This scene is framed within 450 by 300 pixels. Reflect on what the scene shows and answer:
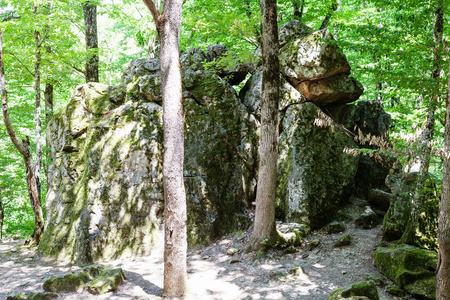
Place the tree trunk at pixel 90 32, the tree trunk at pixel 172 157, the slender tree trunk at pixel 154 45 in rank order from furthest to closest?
1. the slender tree trunk at pixel 154 45
2. the tree trunk at pixel 90 32
3. the tree trunk at pixel 172 157

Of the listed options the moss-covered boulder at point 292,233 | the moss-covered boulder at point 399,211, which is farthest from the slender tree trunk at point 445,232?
the moss-covered boulder at point 292,233

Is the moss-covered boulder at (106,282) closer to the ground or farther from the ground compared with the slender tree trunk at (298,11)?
closer to the ground

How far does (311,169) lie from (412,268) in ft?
12.9

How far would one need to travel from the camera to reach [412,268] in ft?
16.5

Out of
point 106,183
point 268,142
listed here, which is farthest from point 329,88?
point 106,183

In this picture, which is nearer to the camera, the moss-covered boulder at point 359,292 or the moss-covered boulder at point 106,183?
the moss-covered boulder at point 359,292

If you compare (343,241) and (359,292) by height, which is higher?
(343,241)

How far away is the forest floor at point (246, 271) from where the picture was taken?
548cm

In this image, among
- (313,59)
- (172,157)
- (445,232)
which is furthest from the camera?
(313,59)

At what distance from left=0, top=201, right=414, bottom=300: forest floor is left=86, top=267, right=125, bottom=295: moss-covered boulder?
11 centimetres

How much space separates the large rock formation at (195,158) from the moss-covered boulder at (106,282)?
6.22 feet

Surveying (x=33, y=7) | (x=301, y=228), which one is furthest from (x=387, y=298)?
(x=33, y=7)

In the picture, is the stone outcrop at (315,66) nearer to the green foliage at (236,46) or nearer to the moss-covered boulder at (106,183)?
the green foliage at (236,46)

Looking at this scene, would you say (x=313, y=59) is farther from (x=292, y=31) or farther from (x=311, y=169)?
(x=311, y=169)
